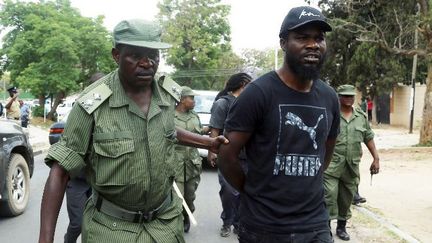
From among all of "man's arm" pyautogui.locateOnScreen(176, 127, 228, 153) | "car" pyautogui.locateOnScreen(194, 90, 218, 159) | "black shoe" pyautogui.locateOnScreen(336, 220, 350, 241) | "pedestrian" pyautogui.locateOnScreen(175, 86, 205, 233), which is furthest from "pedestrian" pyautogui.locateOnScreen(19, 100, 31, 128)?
"man's arm" pyautogui.locateOnScreen(176, 127, 228, 153)

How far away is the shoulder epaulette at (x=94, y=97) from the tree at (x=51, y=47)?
24.6 m

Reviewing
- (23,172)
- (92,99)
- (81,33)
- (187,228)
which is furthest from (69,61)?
(92,99)

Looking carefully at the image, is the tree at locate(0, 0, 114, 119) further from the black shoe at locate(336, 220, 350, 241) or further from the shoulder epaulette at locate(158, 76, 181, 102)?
the shoulder epaulette at locate(158, 76, 181, 102)

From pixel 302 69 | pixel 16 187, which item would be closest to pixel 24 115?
pixel 16 187

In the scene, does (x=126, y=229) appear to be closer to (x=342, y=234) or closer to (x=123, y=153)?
(x=123, y=153)

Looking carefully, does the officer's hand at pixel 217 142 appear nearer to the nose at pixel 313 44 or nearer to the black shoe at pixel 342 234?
the nose at pixel 313 44

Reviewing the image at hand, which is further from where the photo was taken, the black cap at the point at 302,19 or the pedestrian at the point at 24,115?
the pedestrian at the point at 24,115

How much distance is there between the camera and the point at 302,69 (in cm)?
269

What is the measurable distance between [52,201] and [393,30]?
1859 cm

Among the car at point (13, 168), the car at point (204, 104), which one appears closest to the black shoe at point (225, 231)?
the car at point (13, 168)

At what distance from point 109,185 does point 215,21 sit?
52.5 metres

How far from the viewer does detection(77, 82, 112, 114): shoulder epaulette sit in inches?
98.0

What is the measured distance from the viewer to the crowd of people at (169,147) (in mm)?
2498

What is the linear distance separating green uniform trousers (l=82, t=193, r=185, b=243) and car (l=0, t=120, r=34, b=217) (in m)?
4.37
